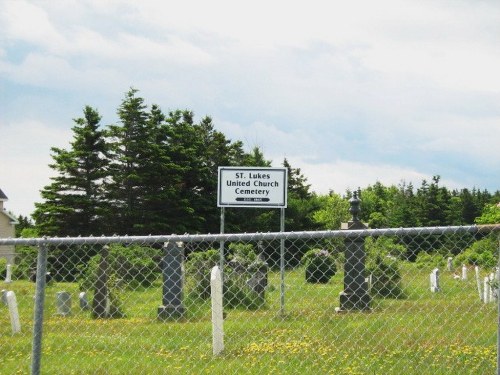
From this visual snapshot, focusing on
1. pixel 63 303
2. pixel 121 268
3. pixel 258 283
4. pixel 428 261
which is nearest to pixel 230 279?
pixel 258 283

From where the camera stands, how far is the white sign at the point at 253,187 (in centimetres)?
1353

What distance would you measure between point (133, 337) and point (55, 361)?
157 centimetres

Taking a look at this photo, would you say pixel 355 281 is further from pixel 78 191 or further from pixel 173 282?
Answer: pixel 78 191

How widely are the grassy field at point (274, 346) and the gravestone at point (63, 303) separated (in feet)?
4.30

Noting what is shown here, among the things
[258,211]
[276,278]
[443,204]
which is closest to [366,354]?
[276,278]

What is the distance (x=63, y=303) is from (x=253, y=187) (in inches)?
154

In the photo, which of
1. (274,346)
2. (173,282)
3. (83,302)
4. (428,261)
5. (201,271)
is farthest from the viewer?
(201,271)

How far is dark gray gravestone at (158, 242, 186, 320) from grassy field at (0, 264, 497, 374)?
59 centimetres

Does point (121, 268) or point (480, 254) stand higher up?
point (480, 254)

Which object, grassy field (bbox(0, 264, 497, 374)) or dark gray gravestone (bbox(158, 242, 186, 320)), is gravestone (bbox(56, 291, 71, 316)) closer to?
grassy field (bbox(0, 264, 497, 374))

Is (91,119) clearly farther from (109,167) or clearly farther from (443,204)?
(443,204)

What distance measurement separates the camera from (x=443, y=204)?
5325 centimetres

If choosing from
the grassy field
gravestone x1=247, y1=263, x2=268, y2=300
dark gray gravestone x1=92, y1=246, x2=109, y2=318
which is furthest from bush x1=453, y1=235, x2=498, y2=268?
dark gray gravestone x1=92, y1=246, x2=109, y2=318

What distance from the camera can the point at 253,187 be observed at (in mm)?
13570
